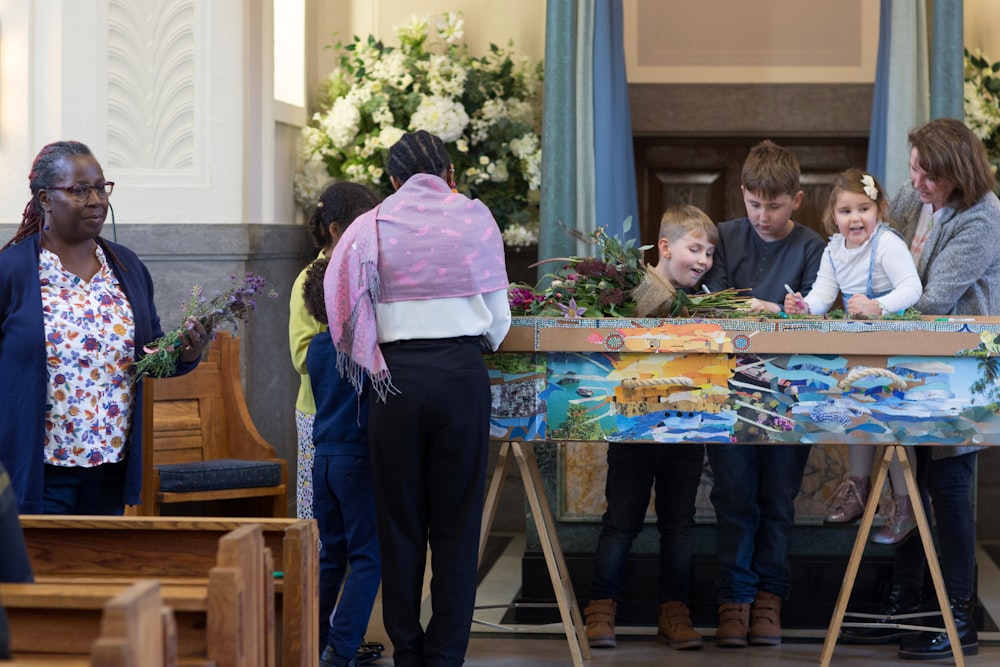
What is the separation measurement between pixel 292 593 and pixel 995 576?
11.8 feet

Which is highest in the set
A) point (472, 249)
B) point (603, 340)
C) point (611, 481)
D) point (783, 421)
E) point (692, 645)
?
point (472, 249)

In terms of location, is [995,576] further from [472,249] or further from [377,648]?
[472,249]

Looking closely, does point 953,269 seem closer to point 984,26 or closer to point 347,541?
point 347,541

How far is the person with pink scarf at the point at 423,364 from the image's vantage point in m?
3.27

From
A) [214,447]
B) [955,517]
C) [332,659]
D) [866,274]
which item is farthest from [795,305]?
[214,447]

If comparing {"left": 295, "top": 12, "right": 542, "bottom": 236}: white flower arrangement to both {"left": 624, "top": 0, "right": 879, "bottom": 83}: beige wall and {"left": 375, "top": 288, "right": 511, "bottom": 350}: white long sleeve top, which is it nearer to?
{"left": 624, "top": 0, "right": 879, "bottom": 83}: beige wall

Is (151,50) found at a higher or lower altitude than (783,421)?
higher

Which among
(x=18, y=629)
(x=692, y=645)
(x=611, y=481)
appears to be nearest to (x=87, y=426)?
(x=18, y=629)

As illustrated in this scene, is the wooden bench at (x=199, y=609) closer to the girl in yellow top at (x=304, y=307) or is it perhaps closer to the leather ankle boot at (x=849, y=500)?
the girl in yellow top at (x=304, y=307)

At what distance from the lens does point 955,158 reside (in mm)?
3910

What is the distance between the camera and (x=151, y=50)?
5074mm

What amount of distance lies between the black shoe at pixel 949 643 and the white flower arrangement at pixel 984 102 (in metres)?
2.05

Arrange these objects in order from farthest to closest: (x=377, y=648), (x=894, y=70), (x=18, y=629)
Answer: (x=894, y=70) → (x=377, y=648) → (x=18, y=629)

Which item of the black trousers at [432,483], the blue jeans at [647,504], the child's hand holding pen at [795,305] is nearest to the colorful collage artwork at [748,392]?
the child's hand holding pen at [795,305]
